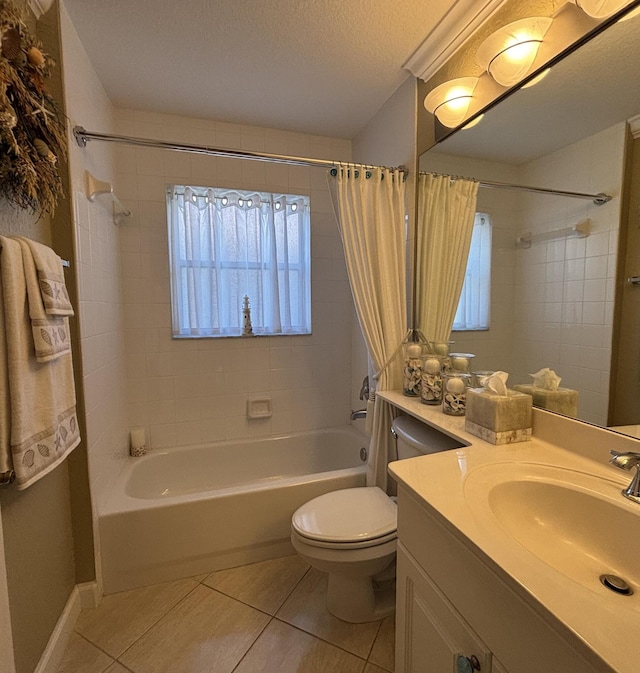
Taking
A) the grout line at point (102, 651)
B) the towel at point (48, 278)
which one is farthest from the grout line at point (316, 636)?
the towel at point (48, 278)

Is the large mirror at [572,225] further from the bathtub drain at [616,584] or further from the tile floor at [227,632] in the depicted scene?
the tile floor at [227,632]

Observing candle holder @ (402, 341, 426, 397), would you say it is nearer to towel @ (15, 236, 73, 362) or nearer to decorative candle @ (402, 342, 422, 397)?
decorative candle @ (402, 342, 422, 397)

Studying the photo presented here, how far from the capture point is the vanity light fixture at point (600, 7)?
896mm

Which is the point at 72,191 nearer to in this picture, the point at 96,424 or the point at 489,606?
the point at 96,424

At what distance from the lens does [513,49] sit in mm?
1162

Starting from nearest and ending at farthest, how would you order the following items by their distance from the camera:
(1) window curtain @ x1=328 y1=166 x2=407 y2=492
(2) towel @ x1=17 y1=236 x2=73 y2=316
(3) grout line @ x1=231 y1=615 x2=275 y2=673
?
(2) towel @ x1=17 y1=236 x2=73 y2=316 → (3) grout line @ x1=231 y1=615 x2=275 y2=673 → (1) window curtain @ x1=328 y1=166 x2=407 y2=492

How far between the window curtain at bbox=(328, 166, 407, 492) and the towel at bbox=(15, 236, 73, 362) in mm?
1208

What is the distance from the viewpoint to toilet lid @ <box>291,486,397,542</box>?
1.27 meters

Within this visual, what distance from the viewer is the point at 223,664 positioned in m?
1.24

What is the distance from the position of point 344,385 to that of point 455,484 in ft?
5.84

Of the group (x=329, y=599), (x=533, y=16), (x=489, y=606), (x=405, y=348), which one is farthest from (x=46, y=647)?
(x=533, y=16)

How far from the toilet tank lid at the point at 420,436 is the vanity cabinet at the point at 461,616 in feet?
1.43

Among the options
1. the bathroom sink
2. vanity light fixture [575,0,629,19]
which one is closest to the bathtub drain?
the bathroom sink

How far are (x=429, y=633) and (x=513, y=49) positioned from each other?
1776 millimetres
